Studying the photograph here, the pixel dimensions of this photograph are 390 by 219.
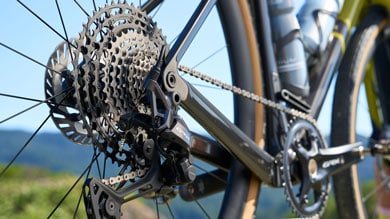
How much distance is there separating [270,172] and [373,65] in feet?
3.24

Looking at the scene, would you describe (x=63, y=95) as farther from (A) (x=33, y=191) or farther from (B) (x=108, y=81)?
(A) (x=33, y=191)

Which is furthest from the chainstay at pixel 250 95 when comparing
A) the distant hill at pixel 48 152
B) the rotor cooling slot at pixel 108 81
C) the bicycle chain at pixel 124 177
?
the distant hill at pixel 48 152

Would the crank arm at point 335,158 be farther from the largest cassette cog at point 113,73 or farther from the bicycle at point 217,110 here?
the largest cassette cog at point 113,73

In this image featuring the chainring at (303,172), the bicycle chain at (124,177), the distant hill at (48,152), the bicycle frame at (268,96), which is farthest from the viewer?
the distant hill at (48,152)

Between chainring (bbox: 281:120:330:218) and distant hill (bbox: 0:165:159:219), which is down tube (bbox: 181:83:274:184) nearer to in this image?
chainring (bbox: 281:120:330:218)

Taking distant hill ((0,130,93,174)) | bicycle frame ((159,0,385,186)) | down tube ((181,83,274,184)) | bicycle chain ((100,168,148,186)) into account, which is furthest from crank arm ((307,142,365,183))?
distant hill ((0,130,93,174))

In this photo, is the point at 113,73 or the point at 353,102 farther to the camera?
the point at 353,102

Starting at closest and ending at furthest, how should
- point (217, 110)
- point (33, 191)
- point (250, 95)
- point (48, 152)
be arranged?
1. point (217, 110)
2. point (250, 95)
3. point (33, 191)
4. point (48, 152)

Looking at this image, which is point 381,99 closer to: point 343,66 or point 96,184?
point 343,66

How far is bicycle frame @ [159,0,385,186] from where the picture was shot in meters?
1.27

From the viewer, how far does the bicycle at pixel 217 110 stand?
1129mm

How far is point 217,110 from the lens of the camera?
139cm

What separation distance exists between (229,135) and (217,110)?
0.06m

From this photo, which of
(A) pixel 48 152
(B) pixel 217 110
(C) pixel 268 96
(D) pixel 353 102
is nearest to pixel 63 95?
(B) pixel 217 110
